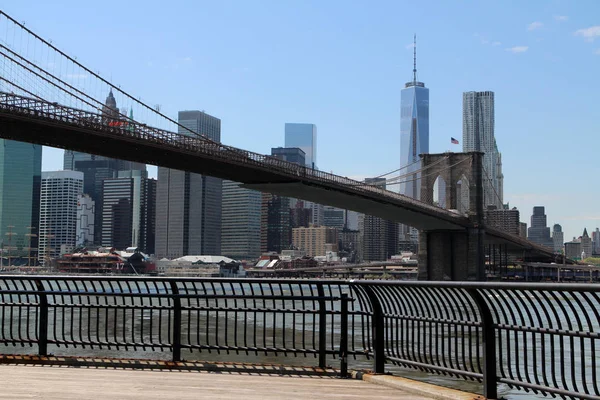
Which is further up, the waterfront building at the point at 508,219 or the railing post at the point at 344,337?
the waterfront building at the point at 508,219

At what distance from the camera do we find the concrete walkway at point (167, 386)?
705 centimetres

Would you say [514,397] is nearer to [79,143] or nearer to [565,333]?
[565,333]

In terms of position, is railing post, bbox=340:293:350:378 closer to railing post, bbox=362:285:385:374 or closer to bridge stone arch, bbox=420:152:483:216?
railing post, bbox=362:285:385:374

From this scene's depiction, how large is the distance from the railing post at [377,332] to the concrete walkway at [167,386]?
1.07 ft

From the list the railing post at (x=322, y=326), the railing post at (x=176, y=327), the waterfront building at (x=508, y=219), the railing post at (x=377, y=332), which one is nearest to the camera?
the railing post at (x=377, y=332)

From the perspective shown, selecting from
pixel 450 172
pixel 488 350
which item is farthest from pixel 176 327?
pixel 450 172

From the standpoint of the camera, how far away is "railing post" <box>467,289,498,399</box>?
7.05 metres

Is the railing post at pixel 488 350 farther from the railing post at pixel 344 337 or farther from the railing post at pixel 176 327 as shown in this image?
the railing post at pixel 176 327

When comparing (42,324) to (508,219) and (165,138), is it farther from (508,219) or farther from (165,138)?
(508,219)

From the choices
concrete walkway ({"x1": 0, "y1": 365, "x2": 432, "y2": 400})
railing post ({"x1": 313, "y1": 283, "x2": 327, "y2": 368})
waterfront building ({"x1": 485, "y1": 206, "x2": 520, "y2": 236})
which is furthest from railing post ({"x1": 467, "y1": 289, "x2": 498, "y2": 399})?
waterfront building ({"x1": 485, "y1": 206, "x2": 520, "y2": 236})

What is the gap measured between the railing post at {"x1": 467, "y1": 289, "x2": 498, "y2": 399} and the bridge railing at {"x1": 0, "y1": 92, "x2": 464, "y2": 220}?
40.9 m

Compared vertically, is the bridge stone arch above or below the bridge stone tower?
above

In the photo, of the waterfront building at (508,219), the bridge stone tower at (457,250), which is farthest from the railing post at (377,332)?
the waterfront building at (508,219)

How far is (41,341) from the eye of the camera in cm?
959
